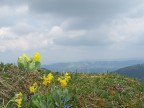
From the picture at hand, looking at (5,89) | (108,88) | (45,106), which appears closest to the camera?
(45,106)

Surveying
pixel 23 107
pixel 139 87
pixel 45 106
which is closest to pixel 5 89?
pixel 23 107

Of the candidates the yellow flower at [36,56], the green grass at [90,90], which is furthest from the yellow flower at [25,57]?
the yellow flower at [36,56]

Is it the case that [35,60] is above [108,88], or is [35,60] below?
above

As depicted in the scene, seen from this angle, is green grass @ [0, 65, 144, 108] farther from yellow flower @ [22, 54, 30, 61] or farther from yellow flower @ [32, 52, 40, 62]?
yellow flower @ [32, 52, 40, 62]

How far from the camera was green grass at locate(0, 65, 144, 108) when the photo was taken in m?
8.55

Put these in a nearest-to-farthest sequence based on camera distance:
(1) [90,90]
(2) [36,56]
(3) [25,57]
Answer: (1) [90,90] < (2) [36,56] < (3) [25,57]

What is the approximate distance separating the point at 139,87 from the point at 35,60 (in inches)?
134

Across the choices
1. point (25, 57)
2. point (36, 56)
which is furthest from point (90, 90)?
point (25, 57)

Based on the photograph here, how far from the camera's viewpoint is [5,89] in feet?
29.5

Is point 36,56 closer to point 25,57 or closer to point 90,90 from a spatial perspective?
point 25,57

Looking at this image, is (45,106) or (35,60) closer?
(45,106)

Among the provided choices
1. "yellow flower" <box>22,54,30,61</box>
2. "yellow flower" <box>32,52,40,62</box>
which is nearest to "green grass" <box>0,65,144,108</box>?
"yellow flower" <box>22,54,30,61</box>

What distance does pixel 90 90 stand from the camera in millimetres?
9477

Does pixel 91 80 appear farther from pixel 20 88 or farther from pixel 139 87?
pixel 20 88
